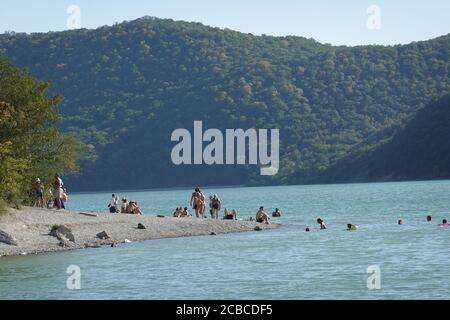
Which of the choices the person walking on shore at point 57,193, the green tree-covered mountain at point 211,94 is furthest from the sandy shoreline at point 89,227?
the green tree-covered mountain at point 211,94

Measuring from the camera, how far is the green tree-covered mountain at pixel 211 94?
16762 cm

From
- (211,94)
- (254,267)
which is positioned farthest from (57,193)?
(211,94)

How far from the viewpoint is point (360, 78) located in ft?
592

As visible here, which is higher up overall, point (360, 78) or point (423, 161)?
point (360, 78)

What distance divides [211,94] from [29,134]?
133 metres

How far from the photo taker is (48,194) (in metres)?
48.4

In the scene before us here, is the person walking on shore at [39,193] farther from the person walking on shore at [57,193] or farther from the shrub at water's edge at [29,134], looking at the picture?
the person walking on shore at [57,193]

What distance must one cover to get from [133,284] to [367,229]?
23881 millimetres

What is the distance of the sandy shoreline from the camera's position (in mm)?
40344

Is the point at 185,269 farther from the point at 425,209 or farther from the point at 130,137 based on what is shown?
the point at 130,137

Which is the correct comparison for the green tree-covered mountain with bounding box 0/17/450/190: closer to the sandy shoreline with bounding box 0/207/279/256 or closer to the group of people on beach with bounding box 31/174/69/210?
the sandy shoreline with bounding box 0/207/279/256

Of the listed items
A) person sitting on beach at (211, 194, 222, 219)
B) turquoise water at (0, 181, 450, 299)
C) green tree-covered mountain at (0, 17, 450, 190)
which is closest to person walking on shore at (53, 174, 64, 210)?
turquoise water at (0, 181, 450, 299)

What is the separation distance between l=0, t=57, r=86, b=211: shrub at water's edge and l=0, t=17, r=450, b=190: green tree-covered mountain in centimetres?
10994

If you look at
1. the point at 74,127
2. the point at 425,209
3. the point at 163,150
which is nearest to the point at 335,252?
the point at 425,209
